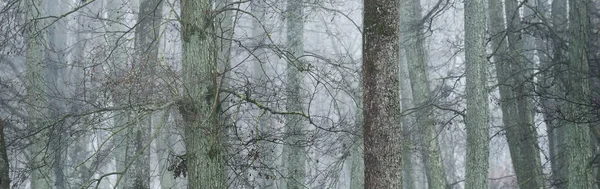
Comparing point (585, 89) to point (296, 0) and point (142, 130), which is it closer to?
point (296, 0)

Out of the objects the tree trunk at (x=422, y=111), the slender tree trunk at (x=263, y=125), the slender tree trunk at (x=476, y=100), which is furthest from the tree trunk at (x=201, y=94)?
the tree trunk at (x=422, y=111)

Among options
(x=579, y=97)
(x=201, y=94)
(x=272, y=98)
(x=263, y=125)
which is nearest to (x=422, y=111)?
(x=263, y=125)

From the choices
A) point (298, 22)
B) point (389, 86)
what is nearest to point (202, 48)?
point (389, 86)

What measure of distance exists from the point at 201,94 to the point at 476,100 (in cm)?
595

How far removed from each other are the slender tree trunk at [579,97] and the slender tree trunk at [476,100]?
1.46m

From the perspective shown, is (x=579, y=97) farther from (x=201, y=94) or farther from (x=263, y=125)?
(x=201, y=94)

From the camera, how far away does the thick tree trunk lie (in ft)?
29.8

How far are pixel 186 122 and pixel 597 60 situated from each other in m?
7.48

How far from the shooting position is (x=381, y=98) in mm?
9133

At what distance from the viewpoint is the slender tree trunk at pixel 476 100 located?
14531 mm

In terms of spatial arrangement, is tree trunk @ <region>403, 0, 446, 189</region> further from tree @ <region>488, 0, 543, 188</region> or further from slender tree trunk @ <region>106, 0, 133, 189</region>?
slender tree trunk @ <region>106, 0, 133, 189</region>

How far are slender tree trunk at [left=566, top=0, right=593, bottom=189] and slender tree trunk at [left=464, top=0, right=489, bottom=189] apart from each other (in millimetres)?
1462

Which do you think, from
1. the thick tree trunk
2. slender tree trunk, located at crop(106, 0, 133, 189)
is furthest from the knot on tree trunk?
the thick tree trunk

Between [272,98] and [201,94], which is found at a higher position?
[272,98]
